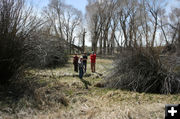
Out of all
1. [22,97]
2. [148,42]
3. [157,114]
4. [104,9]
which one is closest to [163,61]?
[148,42]

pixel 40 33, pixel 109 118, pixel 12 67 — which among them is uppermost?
pixel 40 33

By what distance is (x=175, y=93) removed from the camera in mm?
5836

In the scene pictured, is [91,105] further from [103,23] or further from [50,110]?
[103,23]

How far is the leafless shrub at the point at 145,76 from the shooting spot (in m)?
6.08

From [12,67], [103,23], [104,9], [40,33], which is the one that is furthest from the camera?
[103,23]

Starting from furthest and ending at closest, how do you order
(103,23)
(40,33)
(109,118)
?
(103,23) < (40,33) < (109,118)

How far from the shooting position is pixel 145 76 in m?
6.44

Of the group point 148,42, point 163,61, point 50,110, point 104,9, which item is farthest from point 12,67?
point 104,9

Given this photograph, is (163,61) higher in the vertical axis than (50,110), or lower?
higher

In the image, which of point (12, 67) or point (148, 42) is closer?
point (12, 67)

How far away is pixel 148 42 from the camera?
21.1ft

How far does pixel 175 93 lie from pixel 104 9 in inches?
1069

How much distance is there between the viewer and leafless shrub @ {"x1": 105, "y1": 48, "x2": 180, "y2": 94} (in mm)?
6082

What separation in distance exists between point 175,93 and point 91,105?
3.30m
